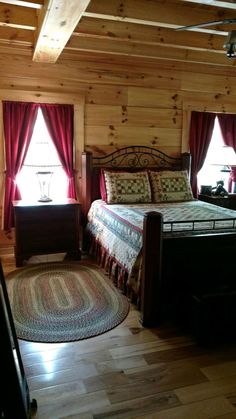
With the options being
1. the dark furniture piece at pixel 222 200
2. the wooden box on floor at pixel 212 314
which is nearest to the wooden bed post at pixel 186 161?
the dark furniture piece at pixel 222 200

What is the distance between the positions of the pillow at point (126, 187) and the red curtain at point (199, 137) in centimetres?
101

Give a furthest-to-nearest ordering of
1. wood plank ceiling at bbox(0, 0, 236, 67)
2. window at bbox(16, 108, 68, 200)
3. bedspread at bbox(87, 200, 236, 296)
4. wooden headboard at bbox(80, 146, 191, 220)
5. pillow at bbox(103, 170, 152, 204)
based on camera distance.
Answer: wooden headboard at bbox(80, 146, 191, 220) < pillow at bbox(103, 170, 152, 204) < window at bbox(16, 108, 68, 200) < bedspread at bbox(87, 200, 236, 296) < wood plank ceiling at bbox(0, 0, 236, 67)

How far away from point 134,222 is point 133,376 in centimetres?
126

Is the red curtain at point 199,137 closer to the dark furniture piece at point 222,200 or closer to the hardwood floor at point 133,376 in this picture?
the dark furniture piece at point 222,200

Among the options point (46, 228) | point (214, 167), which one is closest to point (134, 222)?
point (46, 228)

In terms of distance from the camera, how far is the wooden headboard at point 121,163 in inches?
158

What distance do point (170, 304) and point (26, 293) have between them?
1282 mm

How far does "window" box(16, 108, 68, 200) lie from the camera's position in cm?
364

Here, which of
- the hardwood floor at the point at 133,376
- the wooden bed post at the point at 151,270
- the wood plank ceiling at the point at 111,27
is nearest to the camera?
the hardwood floor at the point at 133,376

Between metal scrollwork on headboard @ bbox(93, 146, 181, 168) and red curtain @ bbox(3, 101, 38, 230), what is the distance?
899 millimetres

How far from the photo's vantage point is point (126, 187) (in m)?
3.81

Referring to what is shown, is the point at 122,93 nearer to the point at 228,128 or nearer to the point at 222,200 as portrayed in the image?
the point at 228,128

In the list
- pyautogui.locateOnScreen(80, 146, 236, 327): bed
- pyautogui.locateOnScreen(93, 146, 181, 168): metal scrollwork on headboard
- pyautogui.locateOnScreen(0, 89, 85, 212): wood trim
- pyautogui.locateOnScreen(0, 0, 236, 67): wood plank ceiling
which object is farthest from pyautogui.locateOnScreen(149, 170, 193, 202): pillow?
pyautogui.locateOnScreen(0, 0, 236, 67): wood plank ceiling

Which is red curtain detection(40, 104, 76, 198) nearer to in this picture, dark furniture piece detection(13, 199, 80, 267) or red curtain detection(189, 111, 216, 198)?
dark furniture piece detection(13, 199, 80, 267)
